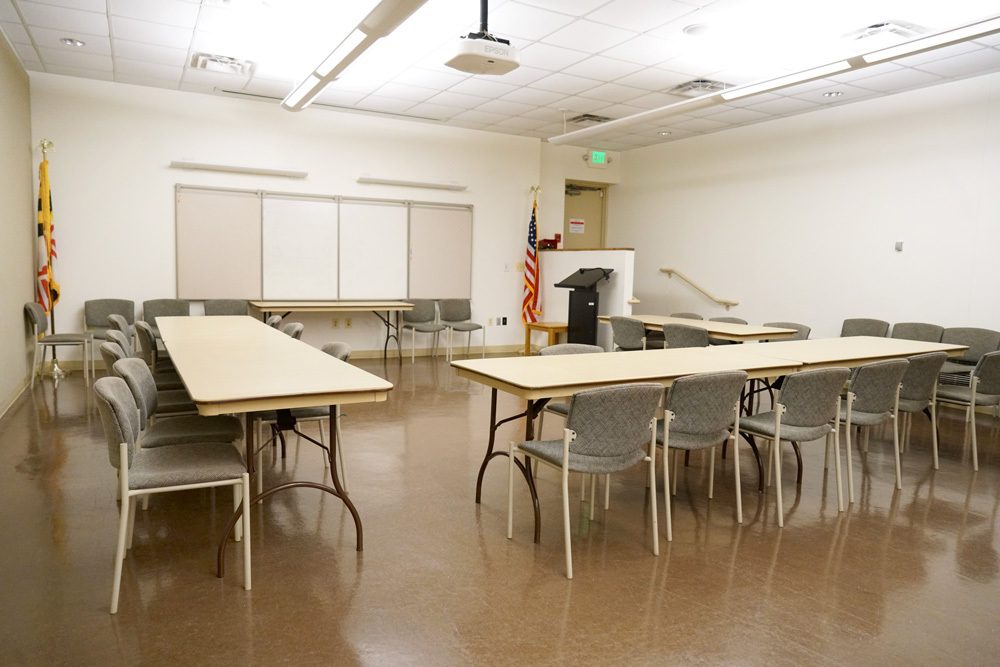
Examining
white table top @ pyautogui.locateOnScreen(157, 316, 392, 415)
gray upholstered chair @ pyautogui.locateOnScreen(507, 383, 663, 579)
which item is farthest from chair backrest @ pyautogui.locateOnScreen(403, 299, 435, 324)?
gray upholstered chair @ pyautogui.locateOnScreen(507, 383, 663, 579)

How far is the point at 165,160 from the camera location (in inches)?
311

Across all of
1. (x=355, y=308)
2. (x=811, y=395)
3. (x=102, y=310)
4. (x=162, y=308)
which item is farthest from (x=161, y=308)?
(x=811, y=395)

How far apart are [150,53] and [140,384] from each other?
453 cm

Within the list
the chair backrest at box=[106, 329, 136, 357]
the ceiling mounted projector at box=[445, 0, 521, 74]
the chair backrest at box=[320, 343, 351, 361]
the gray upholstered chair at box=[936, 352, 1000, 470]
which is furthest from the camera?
the gray upholstered chair at box=[936, 352, 1000, 470]

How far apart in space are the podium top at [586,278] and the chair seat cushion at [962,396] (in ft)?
13.9

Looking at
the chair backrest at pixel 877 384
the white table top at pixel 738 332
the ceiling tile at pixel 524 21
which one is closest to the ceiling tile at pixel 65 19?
the ceiling tile at pixel 524 21

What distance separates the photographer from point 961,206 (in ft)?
22.0

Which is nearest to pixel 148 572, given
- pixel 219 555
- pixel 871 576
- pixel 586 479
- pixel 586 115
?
pixel 219 555

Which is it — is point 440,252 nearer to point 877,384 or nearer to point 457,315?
point 457,315

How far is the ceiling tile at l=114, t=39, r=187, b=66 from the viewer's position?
6176 mm

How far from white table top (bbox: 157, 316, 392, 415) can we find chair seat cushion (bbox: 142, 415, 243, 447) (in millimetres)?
300

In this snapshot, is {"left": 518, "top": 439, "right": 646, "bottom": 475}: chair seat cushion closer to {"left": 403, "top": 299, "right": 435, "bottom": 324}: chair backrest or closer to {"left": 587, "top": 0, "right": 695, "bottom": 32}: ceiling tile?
{"left": 587, "top": 0, "right": 695, "bottom": 32}: ceiling tile

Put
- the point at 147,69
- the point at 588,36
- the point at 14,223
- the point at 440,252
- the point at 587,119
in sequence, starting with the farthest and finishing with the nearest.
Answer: the point at 440,252 → the point at 587,119 → the point at 147,69 → the point at 14,223 → the point at 588,36

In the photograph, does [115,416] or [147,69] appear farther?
[147,69]
